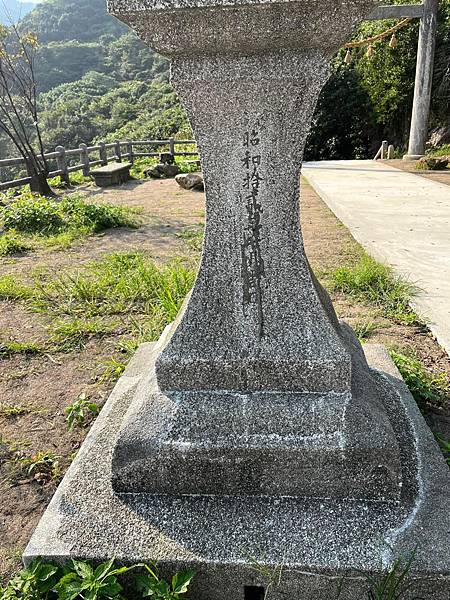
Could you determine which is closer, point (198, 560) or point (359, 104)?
point (198, 560)

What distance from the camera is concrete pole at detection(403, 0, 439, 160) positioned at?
40.2ft

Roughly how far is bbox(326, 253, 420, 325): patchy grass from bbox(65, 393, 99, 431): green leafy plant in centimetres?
199

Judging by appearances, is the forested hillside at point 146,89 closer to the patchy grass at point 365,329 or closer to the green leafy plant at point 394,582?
the patchy grass at point 365,329

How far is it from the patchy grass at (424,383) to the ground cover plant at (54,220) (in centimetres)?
446

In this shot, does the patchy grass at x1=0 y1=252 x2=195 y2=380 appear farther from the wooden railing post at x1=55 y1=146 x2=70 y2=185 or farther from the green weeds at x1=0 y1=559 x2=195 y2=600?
the wooden railing post at x1=55 y1=146 x2=70 y2=185

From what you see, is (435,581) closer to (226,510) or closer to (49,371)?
(226,510)

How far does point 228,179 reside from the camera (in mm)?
1626

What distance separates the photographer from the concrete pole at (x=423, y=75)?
12250mm

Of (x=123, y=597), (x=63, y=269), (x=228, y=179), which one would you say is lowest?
(x=63, y=269)

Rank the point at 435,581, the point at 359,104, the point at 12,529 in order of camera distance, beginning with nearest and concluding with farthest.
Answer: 1. the point at 435,581
2. the point at 12,529
3. the point at 359,104

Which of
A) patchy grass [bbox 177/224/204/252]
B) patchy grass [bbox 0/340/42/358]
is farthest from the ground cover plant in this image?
patchy grass [bbox 0/340/42/358]

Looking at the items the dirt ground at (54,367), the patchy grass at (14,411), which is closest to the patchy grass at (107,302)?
the dirt ground at (54,367)

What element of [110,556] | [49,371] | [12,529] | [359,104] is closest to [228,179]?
[110,556]

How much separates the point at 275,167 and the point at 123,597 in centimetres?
133
